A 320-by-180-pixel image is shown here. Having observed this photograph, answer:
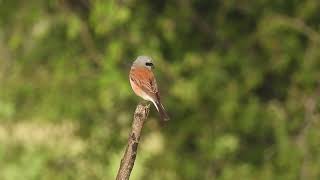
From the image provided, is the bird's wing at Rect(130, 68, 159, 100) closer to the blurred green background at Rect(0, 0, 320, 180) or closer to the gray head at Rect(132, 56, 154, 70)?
the gray head at Rect(132, 56, 154, 70)

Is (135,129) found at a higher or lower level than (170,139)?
lower

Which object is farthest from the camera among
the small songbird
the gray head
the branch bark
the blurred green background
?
the blurred green background

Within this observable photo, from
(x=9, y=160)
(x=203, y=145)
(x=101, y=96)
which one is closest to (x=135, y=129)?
(x=101, y=96)

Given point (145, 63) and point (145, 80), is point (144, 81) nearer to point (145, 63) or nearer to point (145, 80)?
point (145, 80)

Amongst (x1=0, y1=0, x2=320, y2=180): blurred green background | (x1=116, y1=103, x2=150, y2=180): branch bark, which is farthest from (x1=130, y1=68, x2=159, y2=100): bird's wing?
(x1=0, y1=0, x2=320, y2=180): blurred green background

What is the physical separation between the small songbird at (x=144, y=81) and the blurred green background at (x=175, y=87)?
4313 mm

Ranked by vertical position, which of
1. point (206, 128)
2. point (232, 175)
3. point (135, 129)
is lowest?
point (135, 129)

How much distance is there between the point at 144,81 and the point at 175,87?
4713mm

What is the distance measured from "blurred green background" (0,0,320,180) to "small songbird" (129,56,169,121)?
4313 mm

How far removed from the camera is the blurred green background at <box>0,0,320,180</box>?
870cm

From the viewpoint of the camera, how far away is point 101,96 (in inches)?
336

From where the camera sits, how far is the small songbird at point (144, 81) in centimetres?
392

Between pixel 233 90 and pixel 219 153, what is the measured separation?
667mm

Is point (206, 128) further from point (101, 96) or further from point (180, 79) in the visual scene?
point (101, 96)
